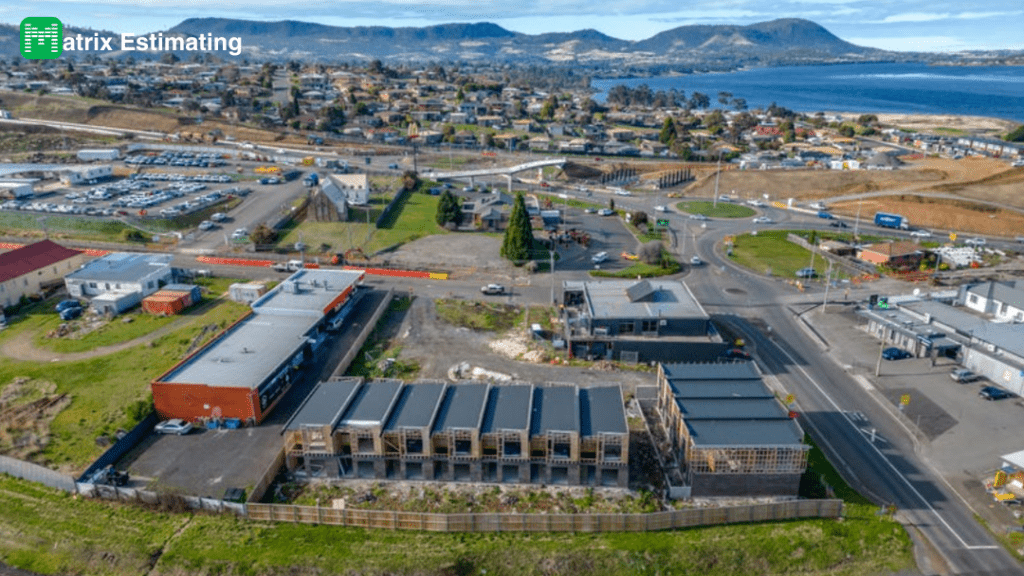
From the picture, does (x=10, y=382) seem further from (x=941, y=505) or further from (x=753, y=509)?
(x=941, y=505)

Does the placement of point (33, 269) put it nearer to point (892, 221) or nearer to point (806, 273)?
point (806, 273)

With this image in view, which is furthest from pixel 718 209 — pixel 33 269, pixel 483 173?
pixel 33 269

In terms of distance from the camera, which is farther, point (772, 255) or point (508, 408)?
point (772, 255)

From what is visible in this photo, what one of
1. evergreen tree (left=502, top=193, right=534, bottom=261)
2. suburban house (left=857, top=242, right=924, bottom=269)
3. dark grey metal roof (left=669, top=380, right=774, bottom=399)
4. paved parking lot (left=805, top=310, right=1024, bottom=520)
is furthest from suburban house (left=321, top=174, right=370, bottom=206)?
suburban house (left=857, top=242, right=924, bottom=269)

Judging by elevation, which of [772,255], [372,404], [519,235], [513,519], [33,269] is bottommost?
[513,519]

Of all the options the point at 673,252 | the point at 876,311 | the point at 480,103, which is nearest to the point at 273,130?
the point at 480,103
